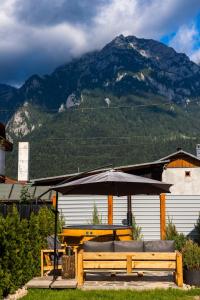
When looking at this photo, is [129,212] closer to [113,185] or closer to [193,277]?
[113,185]

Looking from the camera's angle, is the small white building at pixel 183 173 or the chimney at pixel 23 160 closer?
the chimney at pixel 23 160

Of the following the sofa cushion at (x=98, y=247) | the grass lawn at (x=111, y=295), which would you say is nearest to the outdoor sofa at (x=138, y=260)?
the sofa cushion at (x=98, y=247)

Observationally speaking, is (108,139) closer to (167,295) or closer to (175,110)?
(175,110)

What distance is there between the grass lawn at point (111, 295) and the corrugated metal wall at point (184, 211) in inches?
287

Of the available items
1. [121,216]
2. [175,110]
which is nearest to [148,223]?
[121,216]

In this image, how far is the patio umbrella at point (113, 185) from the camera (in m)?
9.62

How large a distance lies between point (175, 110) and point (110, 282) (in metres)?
183

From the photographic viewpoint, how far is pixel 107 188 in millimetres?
11852

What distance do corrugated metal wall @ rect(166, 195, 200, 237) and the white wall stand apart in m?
23.6

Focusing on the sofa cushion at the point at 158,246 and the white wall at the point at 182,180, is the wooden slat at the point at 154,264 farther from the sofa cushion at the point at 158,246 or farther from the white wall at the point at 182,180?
the white wall at the point at 182,180

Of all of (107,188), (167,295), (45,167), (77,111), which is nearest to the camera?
(167,295)

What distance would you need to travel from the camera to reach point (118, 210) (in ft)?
50.8

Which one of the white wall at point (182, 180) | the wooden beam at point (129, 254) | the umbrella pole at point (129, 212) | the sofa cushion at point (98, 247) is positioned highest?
the white wall at point (182, 180)

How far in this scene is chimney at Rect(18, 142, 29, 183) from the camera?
1225 inches
